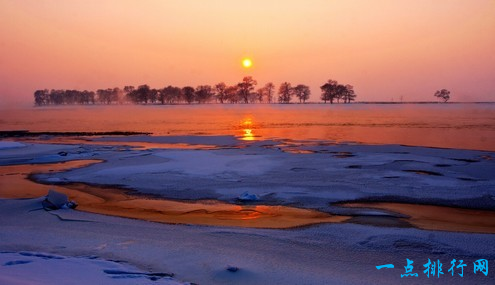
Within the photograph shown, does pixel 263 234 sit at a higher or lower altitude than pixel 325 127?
lower

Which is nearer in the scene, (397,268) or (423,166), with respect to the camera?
(397,268)

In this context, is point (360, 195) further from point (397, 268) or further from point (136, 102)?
point (136, 102)

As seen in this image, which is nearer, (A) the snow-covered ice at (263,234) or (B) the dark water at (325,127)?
(A) the snow-covered ice at (263,234)

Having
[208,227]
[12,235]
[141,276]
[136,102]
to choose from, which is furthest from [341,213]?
[136,102]

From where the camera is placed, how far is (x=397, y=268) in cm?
479

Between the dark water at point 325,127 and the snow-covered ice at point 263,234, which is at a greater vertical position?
the dark water at point 325,127

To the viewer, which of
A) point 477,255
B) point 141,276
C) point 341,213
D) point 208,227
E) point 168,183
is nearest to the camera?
point 141,276

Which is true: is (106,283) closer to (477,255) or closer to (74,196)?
(477,255)

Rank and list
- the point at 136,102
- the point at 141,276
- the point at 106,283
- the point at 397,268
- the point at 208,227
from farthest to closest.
Result: the point at 136,102
the point at 208,227
the point at 397,268
the point at 141,276
the point at 106,283

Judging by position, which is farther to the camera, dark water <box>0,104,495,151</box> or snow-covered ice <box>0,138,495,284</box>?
dark water <box>0,104,495,151</box>

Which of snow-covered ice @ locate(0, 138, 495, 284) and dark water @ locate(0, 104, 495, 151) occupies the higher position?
dark water @ locate(0, 104, 495, 151)

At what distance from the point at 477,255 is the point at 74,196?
752 centimetres

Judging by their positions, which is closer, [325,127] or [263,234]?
[263,234]

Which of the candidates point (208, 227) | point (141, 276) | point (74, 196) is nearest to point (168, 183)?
point (74, 196)
